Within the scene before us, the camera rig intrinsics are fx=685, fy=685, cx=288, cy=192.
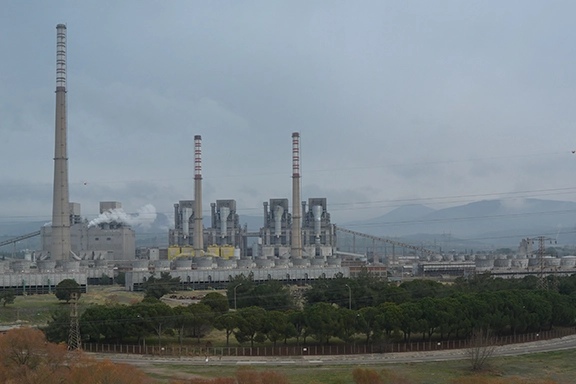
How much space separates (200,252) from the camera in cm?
6494

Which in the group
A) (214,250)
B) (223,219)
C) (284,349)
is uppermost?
(223,219)

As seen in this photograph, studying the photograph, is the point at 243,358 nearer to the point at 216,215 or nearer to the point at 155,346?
the point at 155,346

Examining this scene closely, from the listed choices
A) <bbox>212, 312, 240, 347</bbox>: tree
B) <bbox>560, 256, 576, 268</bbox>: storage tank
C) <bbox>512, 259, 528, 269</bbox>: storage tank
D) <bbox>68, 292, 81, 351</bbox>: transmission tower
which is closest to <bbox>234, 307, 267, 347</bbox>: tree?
<bbox>212, 312, 240, 347</bbox>: tree

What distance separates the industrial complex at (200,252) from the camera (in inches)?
2061

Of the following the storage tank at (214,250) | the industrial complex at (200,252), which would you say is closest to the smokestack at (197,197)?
the industrial complex at (200,252)

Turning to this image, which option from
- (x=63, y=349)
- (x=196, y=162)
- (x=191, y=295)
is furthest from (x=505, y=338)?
(x=196, y=162)

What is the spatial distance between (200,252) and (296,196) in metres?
10.5

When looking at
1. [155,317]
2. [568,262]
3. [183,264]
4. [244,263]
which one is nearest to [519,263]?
[568,262]

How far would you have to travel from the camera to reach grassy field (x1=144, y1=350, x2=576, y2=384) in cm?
2069

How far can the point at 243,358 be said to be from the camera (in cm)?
2509

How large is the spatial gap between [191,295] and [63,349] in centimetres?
2743

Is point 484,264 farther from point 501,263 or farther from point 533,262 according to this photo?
point 533,262

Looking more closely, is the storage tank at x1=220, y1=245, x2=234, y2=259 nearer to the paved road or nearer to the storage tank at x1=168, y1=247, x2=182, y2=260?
the storage tank at x1=168, y1=247, x2=182, y2=260

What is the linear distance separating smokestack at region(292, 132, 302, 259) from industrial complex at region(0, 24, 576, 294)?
0.10 metres
